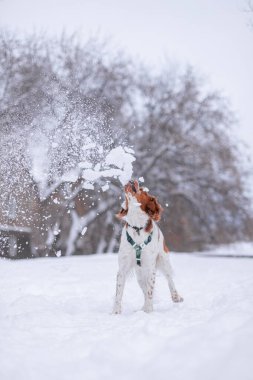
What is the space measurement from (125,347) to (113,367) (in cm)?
33

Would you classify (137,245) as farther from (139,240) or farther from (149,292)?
(149,292)

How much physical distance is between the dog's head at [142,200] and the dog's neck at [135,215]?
25mm

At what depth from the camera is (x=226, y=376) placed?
84.0 inches

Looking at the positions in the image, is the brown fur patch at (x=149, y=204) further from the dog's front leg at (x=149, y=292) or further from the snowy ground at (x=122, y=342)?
the snowy ground at (x=122, y=342)

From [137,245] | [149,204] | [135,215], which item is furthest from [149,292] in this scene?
[149,204]

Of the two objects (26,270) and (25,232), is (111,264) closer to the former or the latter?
(26,270)

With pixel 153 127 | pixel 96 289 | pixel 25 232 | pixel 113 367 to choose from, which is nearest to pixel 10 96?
pixel 25 232

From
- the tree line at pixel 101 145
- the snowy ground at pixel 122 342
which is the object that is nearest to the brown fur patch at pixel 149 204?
the snowy ground at pixel 122 342

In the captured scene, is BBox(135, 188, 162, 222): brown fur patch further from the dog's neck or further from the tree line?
the tree line

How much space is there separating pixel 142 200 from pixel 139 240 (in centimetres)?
45

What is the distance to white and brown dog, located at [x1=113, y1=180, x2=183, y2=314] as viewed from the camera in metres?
4.81

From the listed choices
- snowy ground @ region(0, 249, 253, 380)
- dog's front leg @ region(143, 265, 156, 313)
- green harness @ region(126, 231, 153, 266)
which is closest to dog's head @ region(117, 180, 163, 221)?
green harness @ region(126, 231, 153, 266)

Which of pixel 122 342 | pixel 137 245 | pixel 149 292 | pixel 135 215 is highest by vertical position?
pixel 135 215

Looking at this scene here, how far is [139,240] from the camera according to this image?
4879mm
